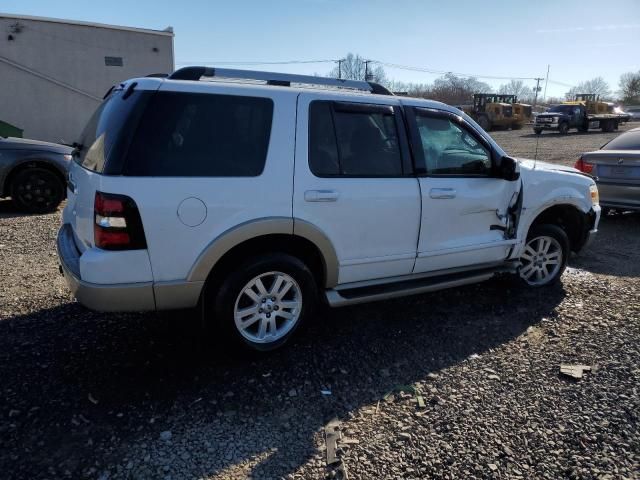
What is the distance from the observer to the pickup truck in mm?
32062

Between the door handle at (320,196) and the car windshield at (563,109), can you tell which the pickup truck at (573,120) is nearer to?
the car windshield at (563,109)

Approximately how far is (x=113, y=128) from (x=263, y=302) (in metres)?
1.50

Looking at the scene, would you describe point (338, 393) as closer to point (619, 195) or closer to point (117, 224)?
point (117, 224)

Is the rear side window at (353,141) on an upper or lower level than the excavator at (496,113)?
lower

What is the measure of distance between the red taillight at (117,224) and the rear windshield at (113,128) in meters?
0.22

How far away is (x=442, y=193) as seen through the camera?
3805 millimetres

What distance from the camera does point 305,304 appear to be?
11.5 feet

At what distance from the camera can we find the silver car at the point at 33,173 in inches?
290

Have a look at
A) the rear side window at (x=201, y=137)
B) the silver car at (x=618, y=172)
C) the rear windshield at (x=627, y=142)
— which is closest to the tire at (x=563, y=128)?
the rear windshield at (x=627, y=142)

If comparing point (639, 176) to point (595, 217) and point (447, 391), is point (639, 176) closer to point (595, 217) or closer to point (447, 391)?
point (595, 217)

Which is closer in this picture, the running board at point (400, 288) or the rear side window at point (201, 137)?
the rear side window at point (201, 137)

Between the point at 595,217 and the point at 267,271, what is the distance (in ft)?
12.0

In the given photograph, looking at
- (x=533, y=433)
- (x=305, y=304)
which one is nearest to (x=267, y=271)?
(x=305, y=304)

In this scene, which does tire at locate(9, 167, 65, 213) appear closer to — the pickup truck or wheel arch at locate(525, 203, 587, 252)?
wheel arch at locate(525, 203, 587, 252)
